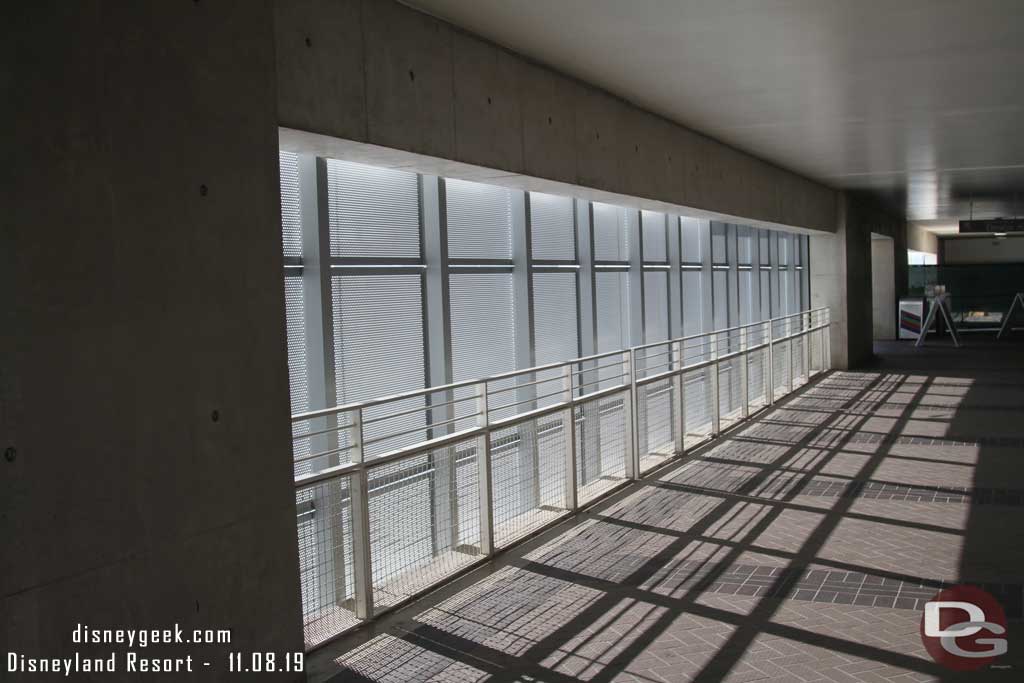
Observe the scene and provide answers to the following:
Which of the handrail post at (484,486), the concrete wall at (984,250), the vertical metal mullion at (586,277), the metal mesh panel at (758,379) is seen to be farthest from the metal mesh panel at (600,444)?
the concrete wall at (984,250)

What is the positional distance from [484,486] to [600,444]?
264 centimetres

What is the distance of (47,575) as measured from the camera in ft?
12.4

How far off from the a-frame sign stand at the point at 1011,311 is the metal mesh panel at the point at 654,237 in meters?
21.3

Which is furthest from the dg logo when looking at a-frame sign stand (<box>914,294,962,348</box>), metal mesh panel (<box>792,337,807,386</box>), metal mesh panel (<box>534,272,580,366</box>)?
a-frame sign stand (<box>914,294,962,348</box>)

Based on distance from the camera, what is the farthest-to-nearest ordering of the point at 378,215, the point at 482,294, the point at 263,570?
the point at 482,294, the point at 378,215, the point at 263,570

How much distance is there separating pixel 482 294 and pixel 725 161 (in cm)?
534

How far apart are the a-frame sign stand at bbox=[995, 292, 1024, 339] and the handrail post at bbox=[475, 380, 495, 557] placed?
29017 mm

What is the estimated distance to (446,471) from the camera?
23.7 ft

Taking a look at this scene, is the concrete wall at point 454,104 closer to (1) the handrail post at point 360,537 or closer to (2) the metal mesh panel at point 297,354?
(2) the metal mesh panel at point 297,354

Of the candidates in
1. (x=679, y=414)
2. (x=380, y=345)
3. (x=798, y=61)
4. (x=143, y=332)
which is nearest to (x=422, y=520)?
(x=380, y=345)

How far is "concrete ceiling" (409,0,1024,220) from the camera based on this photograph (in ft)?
21.5

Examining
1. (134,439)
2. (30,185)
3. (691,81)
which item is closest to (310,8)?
(30,185)

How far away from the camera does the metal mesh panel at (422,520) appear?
21.6 feet

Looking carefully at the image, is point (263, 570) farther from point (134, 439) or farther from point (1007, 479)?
point (1007, 479)
